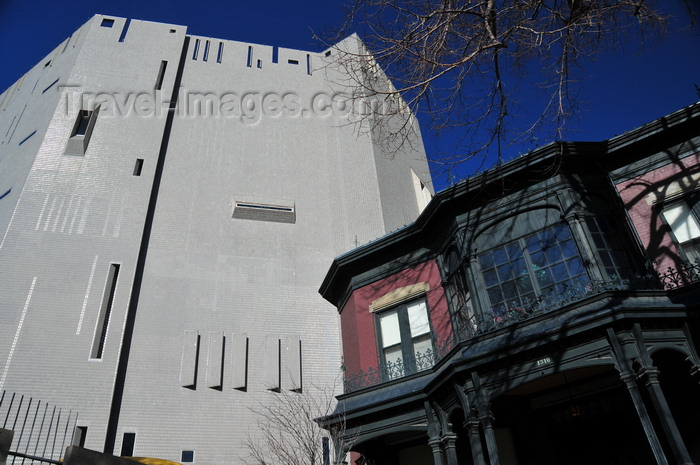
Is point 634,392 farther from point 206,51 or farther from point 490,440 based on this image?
point 206,51

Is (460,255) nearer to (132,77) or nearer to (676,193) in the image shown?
(676,193)

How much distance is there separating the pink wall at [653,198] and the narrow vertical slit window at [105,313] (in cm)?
1539

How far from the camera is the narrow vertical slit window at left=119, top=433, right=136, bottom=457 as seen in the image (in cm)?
1465

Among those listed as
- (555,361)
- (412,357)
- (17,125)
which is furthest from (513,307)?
(17,125)

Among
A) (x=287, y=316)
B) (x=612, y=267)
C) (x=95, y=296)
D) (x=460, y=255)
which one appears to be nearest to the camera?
(x=612, y=267)

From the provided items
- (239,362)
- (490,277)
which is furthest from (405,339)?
(239,362)

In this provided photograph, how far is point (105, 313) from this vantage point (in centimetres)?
1661

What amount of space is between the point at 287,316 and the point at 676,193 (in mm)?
12420

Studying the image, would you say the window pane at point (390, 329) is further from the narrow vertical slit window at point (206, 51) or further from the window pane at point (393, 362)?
the narrow vertical slit window at point (206, 51)

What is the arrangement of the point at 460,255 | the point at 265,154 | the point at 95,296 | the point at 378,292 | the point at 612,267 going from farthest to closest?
the point at 265,154 → the point at 95,296 → the point at 378,292 → the point at 460,255 → the point at 612,267

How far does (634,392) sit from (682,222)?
472 cm

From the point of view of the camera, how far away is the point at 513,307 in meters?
11.4

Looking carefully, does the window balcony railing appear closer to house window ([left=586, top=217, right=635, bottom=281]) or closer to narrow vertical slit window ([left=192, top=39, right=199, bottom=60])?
house window ([left=586, top=217, right=635, bottom=281])

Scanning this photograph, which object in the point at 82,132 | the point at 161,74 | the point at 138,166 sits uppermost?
the point at 161,74
